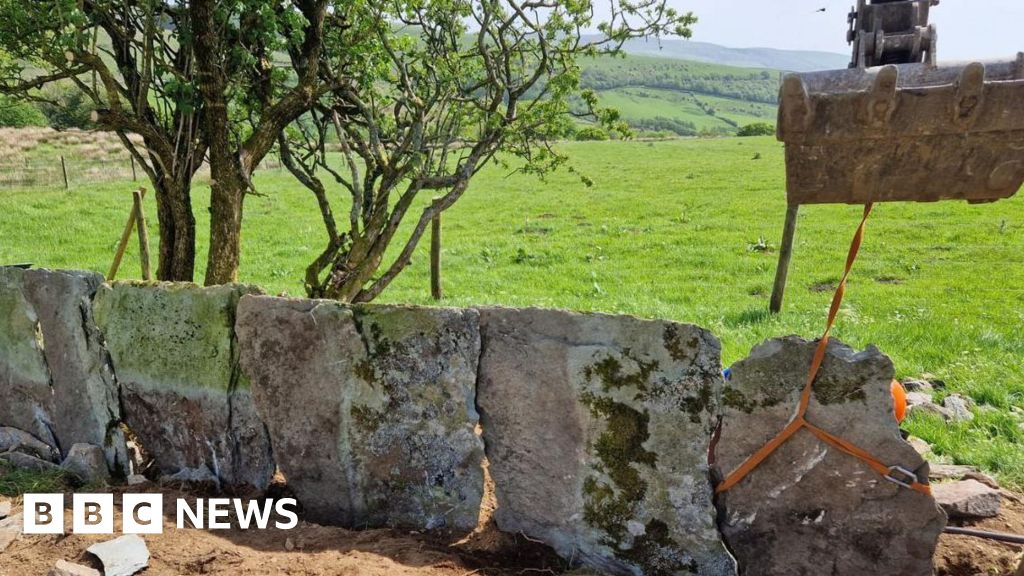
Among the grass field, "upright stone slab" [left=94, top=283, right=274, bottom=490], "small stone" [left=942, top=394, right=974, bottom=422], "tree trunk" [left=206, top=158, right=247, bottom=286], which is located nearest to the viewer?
"upright stone slab" [left=94, top=283, right=274, bottom=490]

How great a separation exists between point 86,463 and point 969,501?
217 inches

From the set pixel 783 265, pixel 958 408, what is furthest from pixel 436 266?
pixel 958 408

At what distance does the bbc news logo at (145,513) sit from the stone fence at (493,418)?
8.5 inches

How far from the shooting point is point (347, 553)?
4074 millimetres

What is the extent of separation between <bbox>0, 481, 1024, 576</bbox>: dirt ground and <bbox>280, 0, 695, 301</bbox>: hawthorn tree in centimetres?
293

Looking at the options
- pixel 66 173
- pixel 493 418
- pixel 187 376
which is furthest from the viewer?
pixel 66 173

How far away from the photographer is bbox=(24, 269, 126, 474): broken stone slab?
5.07 m

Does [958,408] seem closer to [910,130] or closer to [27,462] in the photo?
[910,130]

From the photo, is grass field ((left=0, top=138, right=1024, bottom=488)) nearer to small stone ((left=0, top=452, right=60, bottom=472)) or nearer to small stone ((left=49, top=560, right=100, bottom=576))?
small stone ((left=49, top=560, right=100, bottom=576))

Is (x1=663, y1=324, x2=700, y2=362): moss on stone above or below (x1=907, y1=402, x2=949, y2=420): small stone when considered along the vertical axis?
above

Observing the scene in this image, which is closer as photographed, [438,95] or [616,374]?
[616,374]

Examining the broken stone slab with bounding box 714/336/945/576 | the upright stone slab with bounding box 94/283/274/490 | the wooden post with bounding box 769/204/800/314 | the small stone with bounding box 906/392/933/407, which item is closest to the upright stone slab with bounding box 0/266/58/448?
the upright stone slab with bounding box 94/283/274/490

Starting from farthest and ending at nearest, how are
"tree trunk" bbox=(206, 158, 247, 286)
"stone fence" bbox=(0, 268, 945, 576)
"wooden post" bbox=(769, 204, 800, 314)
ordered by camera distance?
"wooden post" bbox=(769, 204, 800, 314) < "tree trunk" bbox=(206, 158, 247, 286) < "stone fence" bbox=(0, 268, 945, 576)

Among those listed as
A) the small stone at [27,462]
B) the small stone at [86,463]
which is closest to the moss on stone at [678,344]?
the small stone at [86,463]
